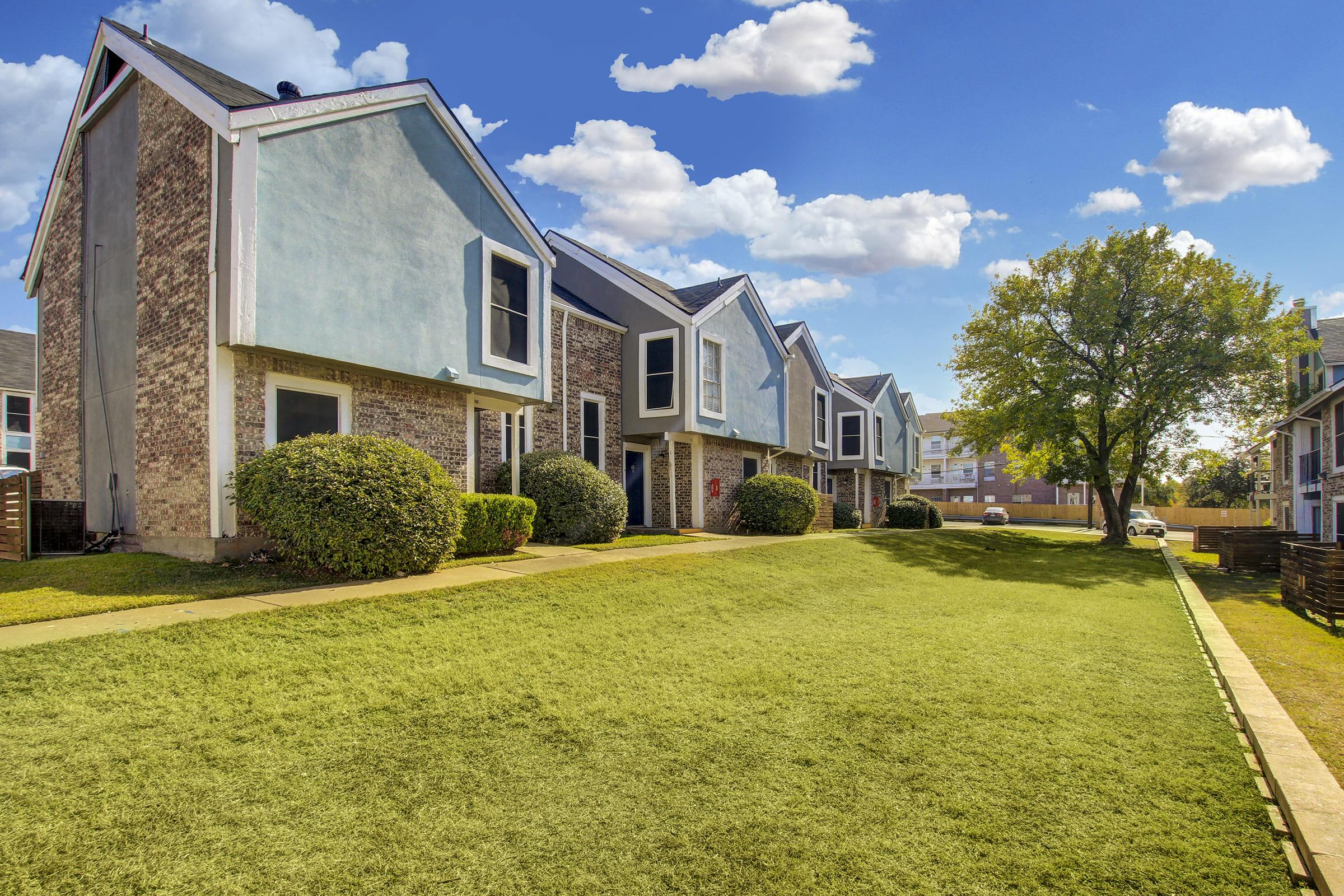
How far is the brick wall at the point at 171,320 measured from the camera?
29.8ft

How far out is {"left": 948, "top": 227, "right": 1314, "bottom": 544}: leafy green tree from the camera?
22000 millimetres

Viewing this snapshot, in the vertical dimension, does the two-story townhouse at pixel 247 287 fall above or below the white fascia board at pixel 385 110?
below

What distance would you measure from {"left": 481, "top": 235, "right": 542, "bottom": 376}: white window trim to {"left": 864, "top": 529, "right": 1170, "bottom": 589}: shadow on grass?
922 centimetres

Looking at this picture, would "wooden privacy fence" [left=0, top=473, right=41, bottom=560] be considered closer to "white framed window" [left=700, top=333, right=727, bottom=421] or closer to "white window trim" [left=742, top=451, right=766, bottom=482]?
"white framed window" [left=700, top=333, right=727, bottom=421]

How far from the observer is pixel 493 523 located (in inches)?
437

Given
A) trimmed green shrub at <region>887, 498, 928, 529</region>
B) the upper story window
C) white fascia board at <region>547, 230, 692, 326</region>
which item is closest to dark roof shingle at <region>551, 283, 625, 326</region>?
white fascia board at <region>547, 230, 692, 326</region>

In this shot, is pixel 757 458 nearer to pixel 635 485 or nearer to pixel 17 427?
pixel 635 485

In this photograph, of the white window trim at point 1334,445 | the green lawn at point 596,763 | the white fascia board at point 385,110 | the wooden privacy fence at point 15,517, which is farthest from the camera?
the white window trim at point 1334,445

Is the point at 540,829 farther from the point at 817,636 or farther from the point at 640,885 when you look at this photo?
the point at 817,636

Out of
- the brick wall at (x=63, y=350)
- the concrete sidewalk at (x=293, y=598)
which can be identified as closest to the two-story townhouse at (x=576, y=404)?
the concrete sidewalk at (x=293, y=598)

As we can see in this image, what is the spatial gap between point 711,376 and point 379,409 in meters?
9.93

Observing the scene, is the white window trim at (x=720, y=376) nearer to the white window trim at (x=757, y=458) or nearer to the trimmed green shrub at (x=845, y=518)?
the white window trim at (x=757, y=458)

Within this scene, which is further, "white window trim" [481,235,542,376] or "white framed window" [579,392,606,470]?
"white framed window" [579,392,606,470]

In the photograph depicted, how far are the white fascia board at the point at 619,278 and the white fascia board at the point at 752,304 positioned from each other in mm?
498
